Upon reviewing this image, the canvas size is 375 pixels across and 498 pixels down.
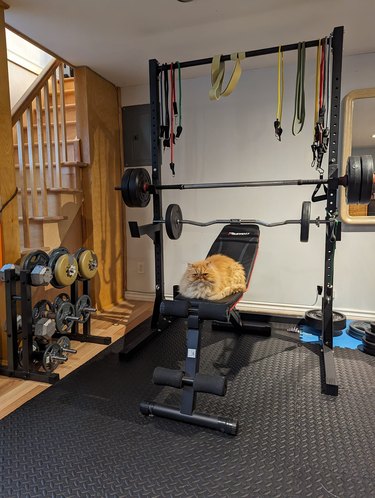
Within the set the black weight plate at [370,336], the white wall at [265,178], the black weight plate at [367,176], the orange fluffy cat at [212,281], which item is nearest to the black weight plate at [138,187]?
the orange fluffy cat at [212,281]

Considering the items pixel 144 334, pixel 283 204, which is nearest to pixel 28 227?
pixel 144 334

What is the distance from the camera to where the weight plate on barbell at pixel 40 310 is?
2.08 meters

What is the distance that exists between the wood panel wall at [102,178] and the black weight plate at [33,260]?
95cm

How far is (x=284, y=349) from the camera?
2340 mm

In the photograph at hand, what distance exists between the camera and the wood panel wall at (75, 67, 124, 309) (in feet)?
9.64

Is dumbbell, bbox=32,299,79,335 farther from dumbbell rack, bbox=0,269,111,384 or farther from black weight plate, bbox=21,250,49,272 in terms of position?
black weight plate, bbox=21,250,49,272

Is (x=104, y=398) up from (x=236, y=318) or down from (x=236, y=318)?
down

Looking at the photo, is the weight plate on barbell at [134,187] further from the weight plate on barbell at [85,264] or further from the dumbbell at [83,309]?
the dumbbell at [83,309]

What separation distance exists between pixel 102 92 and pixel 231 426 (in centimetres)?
293

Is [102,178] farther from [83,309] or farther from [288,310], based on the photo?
[288,310]

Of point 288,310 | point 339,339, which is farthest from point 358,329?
point 288,310

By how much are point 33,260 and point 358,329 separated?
2327mm

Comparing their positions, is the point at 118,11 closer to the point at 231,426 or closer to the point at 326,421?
the point at 231,426

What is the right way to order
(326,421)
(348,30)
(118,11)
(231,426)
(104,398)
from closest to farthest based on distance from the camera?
(231,426) → (326,421) → (104,398) → (118,11) → (348,30)
